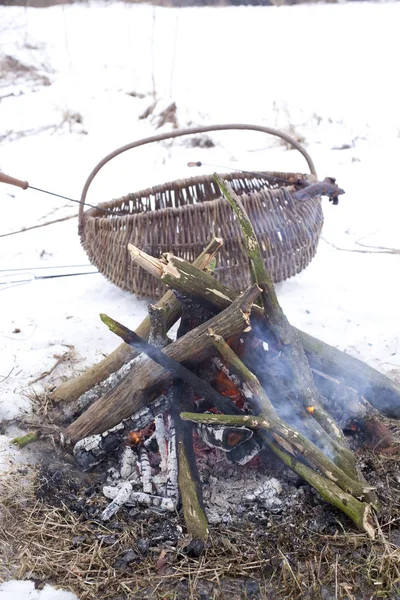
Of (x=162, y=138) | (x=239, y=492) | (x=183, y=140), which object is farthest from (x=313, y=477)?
(x=183, y=140)

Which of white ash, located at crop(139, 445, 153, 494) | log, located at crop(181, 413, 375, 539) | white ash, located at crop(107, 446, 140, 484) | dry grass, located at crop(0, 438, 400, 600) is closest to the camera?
dry grass, located at crop(0, 438, 400, 600)

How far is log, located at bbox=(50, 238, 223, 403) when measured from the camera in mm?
2598

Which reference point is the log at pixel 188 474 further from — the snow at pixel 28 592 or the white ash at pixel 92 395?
the snow at pixel 28 592

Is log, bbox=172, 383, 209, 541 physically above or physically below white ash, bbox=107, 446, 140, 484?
above

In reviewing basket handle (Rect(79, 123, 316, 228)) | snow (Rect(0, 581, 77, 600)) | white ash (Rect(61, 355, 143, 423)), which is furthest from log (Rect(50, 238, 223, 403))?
basket handle (Rect(79, 123, 316, 228))

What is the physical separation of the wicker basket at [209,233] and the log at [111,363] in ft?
2.50

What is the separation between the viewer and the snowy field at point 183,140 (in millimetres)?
3371

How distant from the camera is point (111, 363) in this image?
2.62 metres

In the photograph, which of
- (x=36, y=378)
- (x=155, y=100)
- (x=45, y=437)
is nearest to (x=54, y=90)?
(x=155, y=100)

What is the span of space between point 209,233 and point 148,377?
131cm

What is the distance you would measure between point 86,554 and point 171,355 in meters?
0.74

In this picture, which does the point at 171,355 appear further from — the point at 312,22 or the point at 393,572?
the point at 312,22

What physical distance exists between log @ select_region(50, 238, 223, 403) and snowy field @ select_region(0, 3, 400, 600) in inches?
8.3

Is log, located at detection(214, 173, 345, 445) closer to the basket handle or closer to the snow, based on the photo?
the snow
